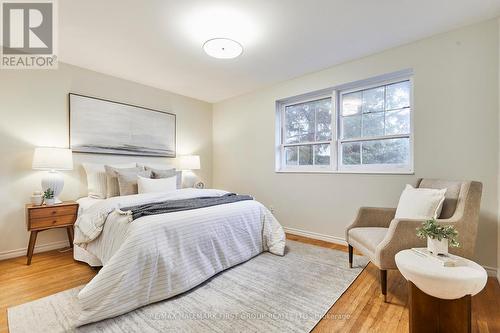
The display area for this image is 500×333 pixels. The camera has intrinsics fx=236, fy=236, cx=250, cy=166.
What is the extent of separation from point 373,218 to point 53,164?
3.44 m

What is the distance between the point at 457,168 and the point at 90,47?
13.3ft

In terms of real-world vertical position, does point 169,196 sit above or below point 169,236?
above

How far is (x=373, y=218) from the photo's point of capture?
2354mm

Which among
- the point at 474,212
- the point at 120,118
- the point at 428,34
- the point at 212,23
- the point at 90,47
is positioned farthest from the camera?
the point at 120,118

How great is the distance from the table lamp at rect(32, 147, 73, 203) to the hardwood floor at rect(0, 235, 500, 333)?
764mm

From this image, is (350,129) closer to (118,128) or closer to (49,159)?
(118,128)

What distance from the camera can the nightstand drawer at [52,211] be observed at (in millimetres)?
2453

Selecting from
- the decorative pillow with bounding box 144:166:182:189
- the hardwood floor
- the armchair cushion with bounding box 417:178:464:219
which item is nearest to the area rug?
the hardwood floor

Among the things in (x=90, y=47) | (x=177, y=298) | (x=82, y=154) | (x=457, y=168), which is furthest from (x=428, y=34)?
(x=82, y=154)

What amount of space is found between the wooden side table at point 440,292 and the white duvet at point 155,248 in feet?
4.76

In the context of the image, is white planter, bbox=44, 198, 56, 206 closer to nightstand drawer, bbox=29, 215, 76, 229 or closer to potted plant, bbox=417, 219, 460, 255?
nightstand drawer, bbox=29, 215, 76, 229

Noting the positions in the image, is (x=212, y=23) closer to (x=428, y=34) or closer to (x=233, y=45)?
(x=233, y=45)

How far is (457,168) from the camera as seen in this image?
2.29m

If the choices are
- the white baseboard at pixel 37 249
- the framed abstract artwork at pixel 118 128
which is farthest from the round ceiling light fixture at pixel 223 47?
the white baseboard at pixel 37 249
